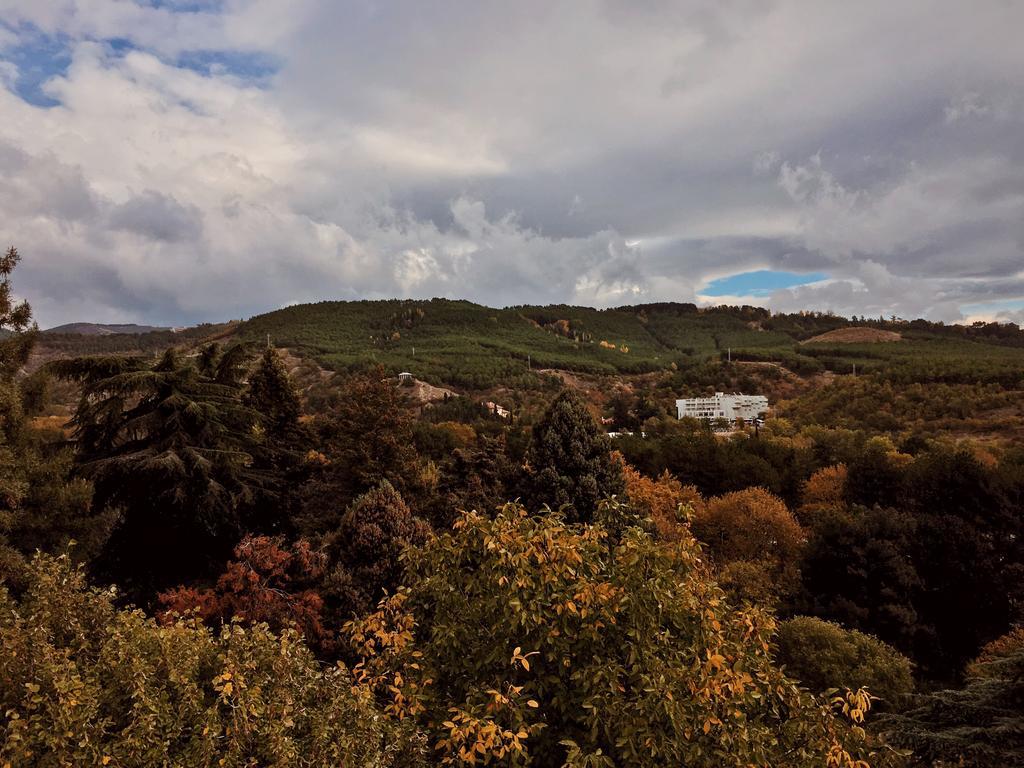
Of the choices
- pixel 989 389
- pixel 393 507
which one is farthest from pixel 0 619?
Result: pixel 989 389

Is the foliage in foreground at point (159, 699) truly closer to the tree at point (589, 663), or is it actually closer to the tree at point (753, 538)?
the tree at point (589, 663)

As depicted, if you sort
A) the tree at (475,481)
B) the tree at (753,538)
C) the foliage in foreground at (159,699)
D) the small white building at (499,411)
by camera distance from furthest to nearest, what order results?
the small white building at (499,411), the tree at (475,481), the tree at (753,538), the foliage in foreground at (159,699)

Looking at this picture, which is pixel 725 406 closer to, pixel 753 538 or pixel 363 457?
pixel 753 538

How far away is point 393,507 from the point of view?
1766cm

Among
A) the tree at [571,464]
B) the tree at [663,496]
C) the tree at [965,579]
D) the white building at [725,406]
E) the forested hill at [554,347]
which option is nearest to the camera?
the tree at [965,579]

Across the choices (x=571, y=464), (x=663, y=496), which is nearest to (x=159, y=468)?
(x=571, y=464)

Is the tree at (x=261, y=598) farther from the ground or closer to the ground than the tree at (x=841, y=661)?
farther from the ground

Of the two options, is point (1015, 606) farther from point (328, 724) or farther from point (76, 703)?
point (76, 703)

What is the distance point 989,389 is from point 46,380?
292 feet

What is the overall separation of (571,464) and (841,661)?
10.8 meters

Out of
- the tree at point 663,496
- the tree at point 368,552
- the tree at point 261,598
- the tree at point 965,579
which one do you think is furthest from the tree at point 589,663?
the tree at point 663,496

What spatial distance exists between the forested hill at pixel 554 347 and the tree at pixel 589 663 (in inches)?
3355

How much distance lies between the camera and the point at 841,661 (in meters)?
16.4

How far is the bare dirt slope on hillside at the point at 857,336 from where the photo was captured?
489 ft
